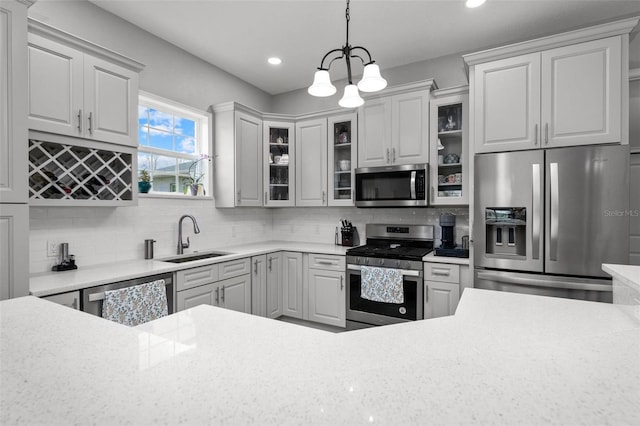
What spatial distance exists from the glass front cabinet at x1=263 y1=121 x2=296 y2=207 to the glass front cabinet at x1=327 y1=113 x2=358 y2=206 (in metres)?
0.51

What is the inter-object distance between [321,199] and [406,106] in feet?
4.54

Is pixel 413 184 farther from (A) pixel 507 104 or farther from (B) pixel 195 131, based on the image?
(B) pixel 195 131

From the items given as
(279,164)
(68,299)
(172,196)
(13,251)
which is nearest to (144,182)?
(172,196)

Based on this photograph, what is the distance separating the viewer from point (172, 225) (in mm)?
3127

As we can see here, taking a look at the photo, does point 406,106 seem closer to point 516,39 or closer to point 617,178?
point 516,39

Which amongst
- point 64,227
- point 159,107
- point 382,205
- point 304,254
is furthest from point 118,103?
point 382,205

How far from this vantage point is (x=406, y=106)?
3.24 m

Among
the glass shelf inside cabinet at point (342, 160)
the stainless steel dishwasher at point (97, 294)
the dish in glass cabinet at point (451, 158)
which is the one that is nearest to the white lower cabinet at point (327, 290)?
the glass shelf inside cabinet at point (342, 160)

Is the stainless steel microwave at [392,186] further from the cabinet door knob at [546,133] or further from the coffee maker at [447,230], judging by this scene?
the cabinet door knob at [546,133]

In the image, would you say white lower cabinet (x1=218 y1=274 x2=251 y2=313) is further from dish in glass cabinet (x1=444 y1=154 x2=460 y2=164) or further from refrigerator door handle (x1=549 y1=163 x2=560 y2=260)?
refrigerator door handle (x1=549 y1=163 x2=560 y2=260)

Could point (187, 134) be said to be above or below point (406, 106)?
below

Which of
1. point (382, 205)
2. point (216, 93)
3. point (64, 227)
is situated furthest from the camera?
point (216, 93)

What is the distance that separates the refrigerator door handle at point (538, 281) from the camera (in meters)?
2.24

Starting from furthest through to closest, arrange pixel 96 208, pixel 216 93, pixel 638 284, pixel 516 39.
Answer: pixel 216 93 → pixel 516 39 → pixel 96 208 → pixel 638 284
